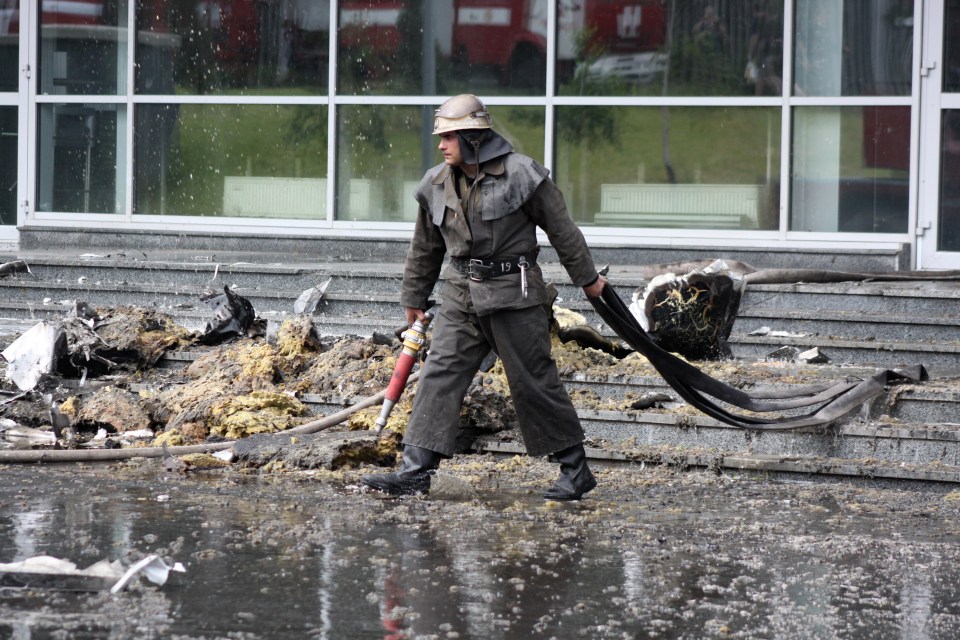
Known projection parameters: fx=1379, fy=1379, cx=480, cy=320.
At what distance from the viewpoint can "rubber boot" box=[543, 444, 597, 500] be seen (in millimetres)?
6727

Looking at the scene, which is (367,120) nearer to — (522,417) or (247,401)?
(247,401)

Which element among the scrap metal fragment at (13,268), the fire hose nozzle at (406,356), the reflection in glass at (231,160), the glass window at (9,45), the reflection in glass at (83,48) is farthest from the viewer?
the glass window at (9,45)

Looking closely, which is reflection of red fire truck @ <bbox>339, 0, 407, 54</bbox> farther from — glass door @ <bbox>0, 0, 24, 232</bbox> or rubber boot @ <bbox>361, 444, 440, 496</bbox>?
rubber boot @ <bbox>361, 444, 440, 496</bbox>

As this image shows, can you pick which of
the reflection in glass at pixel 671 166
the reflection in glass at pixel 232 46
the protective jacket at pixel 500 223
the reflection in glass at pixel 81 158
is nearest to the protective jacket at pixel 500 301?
the protective jacket at pixel 500 223

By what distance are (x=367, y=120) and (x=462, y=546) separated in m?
9.59

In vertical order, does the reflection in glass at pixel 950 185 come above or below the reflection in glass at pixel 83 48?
below

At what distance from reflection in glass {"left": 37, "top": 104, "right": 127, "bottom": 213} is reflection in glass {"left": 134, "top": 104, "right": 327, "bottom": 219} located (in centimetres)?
29

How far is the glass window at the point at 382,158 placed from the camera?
575 inches

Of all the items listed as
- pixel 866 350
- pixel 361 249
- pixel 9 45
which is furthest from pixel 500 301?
pixel 9 45

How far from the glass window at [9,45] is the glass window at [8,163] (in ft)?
1.06

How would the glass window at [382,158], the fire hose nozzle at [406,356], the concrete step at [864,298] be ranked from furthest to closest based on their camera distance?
the glass window at [382,158], the concrete step at [864,298], the fire hose nozzle at [406,356]

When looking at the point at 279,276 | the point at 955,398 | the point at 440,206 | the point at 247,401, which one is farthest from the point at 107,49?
the point at 955,398

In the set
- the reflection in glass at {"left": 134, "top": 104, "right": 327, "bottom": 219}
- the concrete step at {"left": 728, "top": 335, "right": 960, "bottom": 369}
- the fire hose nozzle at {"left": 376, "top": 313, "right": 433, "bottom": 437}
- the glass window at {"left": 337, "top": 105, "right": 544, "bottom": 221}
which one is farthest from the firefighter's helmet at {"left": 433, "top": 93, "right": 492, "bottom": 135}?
the reflection in glass at {"left": 134, "top": 104, "right": 327, "bottom": 219}

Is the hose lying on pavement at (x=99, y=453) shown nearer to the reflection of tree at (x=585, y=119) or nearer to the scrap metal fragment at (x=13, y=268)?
the scrap metal fragment at (x=13, y=268)
